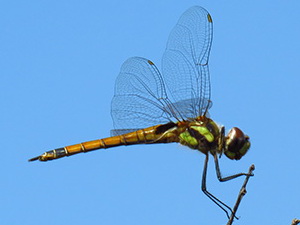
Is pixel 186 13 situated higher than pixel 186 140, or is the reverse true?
pixel 186 13

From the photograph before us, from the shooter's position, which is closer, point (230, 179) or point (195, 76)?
point (230, 179)

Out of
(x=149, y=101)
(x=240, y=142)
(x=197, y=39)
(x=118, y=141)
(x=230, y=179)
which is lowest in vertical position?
(x=230, y=179)

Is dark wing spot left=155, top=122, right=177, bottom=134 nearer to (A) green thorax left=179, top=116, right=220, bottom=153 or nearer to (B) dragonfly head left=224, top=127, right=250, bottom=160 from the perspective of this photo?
(A) green thorax left=179, top=116, right=220, bottom=153

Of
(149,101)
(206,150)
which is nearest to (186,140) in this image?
(206,150)

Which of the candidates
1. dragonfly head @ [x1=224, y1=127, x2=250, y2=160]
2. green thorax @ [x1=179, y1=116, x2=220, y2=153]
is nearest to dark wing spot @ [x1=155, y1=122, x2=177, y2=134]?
green thorax @ [x1=179, y1=116, x2=220, y2=153]

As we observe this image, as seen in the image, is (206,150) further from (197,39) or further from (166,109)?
(197,39)

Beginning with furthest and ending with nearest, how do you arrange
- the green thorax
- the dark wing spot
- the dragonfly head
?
the dark wing spot
the green thorax
the dragonfly head
